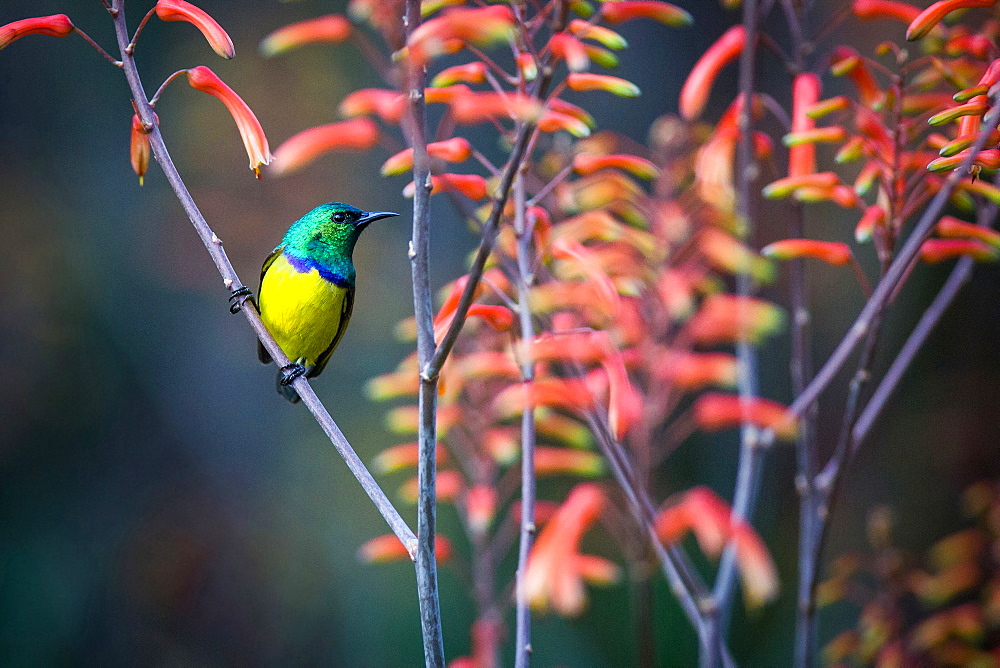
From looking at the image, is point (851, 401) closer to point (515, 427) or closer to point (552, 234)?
point (552, 234)

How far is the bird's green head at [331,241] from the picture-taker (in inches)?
37.1

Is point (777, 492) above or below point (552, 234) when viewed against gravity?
below

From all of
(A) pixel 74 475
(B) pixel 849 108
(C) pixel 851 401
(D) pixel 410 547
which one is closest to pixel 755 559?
(C) pixel 851 401

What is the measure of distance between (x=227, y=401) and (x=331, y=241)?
3.49 feet

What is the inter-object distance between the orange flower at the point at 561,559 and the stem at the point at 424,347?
15 cm

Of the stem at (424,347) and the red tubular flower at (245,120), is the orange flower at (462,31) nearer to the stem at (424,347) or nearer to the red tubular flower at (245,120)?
the stem at (424,347)

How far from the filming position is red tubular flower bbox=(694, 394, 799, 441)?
0.79 m

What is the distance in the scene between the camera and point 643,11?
63cm

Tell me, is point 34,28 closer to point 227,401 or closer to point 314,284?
point 314,284

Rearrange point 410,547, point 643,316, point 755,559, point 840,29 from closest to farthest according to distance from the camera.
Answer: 1. point 410,547
2. point 755,559
3. point 643,316
4. point 840,29

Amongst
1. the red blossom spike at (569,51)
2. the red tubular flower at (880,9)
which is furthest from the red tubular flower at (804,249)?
the red blossom spike at (569,51)

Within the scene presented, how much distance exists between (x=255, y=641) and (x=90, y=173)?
3.93ft

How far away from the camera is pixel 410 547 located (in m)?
A: 0.57

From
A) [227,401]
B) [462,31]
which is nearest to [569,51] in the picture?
[462,31]
